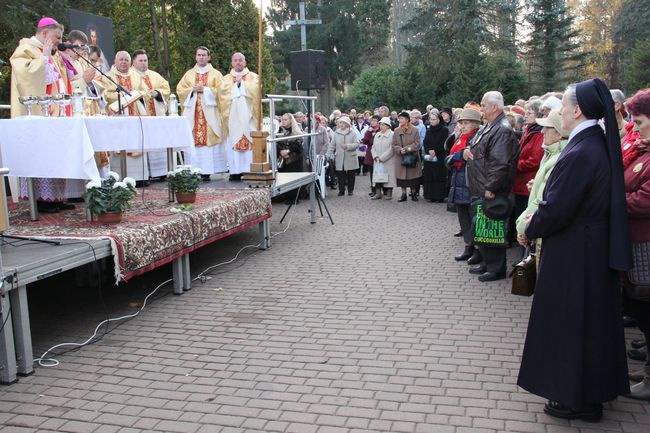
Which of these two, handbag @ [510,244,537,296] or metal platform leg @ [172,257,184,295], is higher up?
handbag @ [510,244,537,296]

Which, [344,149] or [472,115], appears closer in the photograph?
[472,115]

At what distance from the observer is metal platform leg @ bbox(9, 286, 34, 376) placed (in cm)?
454

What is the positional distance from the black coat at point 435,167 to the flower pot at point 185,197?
688 centimetres

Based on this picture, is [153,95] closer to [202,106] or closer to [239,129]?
[202,106]

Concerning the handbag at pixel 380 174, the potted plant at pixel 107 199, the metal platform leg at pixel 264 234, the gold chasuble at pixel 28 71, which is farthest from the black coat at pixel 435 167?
the potted plant at pixel 107 199

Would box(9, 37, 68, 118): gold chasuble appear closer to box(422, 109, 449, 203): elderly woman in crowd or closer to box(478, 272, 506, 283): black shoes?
box(478, 272, 506, 283): black shoes

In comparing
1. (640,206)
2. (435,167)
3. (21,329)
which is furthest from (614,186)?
(435,167)

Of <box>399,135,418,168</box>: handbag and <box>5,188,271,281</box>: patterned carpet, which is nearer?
<box>5,188,271,281</box>: patterned carpet

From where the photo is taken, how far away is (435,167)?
13555mm

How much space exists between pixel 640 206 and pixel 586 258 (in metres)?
0.55

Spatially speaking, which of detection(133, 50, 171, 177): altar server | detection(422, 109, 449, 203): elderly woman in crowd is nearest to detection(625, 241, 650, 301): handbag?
detection(133, 50, 171, 177): altar server

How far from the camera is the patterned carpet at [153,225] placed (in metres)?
5.70

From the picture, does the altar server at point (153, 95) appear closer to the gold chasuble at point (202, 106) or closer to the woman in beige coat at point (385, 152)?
the gold chasuble at point (202, 106)

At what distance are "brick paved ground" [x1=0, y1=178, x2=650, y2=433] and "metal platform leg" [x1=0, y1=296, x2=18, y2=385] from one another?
10 cm
